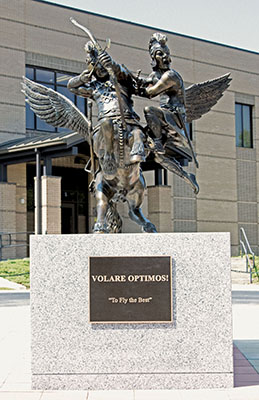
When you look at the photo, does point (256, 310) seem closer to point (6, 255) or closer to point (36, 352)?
point (36, 352)

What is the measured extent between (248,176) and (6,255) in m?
14.5

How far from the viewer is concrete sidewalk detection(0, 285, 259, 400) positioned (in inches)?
220

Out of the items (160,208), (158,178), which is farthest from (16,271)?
(158,178)

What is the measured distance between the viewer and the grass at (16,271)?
16611 mm

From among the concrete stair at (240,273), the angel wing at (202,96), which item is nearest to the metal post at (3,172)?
the concrete stair at (240,273)

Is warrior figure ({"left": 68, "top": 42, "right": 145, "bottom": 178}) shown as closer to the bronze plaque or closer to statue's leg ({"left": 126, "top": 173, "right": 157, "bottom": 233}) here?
statue's leg ({"left": 126, "top": 173, "right": 157, "bottom": 233})

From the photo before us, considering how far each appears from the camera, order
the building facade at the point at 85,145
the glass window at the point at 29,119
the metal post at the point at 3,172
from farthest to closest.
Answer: the glass window at the point at 29,119, the metal post at the point at 3,172, the building facade at the point at 85,145

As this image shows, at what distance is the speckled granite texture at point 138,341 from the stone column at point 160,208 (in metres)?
19.3

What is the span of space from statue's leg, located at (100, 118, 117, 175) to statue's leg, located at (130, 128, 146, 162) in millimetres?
242

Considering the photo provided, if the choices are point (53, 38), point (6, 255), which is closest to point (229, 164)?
point (53, 38)

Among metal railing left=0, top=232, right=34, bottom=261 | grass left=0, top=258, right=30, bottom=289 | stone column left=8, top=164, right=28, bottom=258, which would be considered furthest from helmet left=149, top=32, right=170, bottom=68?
stone column left=8, top=164, right=28, bottom=258

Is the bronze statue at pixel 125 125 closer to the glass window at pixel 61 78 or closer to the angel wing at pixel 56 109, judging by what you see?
the angel wing at pixel 56 109

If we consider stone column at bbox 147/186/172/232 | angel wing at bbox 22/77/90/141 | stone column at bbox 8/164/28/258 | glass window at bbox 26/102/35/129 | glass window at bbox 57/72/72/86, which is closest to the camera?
angel wing at bbox 22/77/90/141

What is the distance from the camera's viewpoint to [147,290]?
5.91 metres
